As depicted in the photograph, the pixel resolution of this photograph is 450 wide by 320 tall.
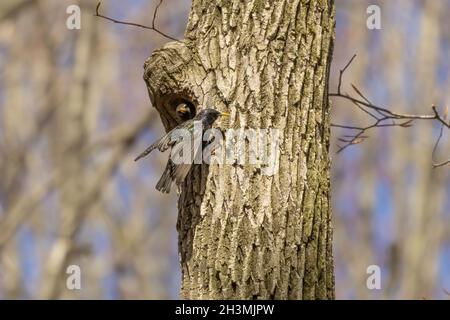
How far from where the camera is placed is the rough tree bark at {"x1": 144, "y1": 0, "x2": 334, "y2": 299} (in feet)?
11.7

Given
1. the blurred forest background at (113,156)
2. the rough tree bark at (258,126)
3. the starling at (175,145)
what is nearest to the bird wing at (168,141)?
the starling at (175,145)

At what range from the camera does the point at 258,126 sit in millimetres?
3701

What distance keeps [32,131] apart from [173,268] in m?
4.55

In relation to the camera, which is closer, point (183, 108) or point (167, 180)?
point (167, 180)

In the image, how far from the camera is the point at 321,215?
3.70m

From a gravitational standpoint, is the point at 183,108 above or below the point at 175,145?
above

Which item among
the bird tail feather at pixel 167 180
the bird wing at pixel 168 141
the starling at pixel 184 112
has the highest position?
the starling at pixel 184 112

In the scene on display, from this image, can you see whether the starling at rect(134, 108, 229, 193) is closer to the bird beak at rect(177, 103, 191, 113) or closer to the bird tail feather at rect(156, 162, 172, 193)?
the bird tail feather at rect(156, 162, 172, 193)

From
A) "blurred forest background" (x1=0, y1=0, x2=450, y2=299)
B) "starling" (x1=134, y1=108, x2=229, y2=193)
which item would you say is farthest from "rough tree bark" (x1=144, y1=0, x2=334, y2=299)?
"blurred forest background" (x1=0, y1=0, x2=450, y2=299)

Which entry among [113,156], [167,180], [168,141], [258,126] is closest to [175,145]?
[168,141]

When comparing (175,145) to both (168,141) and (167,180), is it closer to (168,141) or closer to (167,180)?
(168,141)

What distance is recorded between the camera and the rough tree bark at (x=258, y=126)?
356 cm

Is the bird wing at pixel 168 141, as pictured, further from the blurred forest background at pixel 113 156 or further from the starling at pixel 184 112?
the blurred forest background at pixel 113 156
